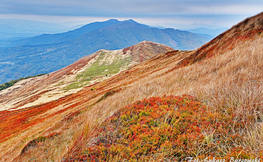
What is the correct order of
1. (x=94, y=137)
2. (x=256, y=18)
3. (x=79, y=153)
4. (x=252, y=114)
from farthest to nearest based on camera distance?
(x=256, y=18) < (x=94, y=137) < (x=79, y=153) < (x=252, y=114)

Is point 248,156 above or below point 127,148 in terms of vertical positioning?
above

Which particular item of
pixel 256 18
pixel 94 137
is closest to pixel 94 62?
pixel 256 18

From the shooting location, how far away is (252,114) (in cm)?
368

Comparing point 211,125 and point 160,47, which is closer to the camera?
point 211,125

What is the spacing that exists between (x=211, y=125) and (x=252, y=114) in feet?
3.67

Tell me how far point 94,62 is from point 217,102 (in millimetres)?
121868

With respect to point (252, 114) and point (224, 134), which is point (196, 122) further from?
point (252, 114)

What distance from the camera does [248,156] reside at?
8.46 ft

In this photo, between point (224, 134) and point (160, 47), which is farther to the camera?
point (160, 47)

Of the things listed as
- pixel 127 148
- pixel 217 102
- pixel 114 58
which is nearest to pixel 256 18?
pixel 217 102

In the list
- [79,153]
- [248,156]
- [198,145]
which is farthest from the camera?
[79,153]

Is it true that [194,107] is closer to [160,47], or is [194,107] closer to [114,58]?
[114,58]

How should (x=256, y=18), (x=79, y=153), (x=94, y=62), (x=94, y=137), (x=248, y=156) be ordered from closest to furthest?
(x=248, y=156) < (x=79, y=153) < (x=94, y=137) < (x=256, y=18) < (x=94, y=62)

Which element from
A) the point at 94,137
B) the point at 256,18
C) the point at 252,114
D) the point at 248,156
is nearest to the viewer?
the point at 248,156
